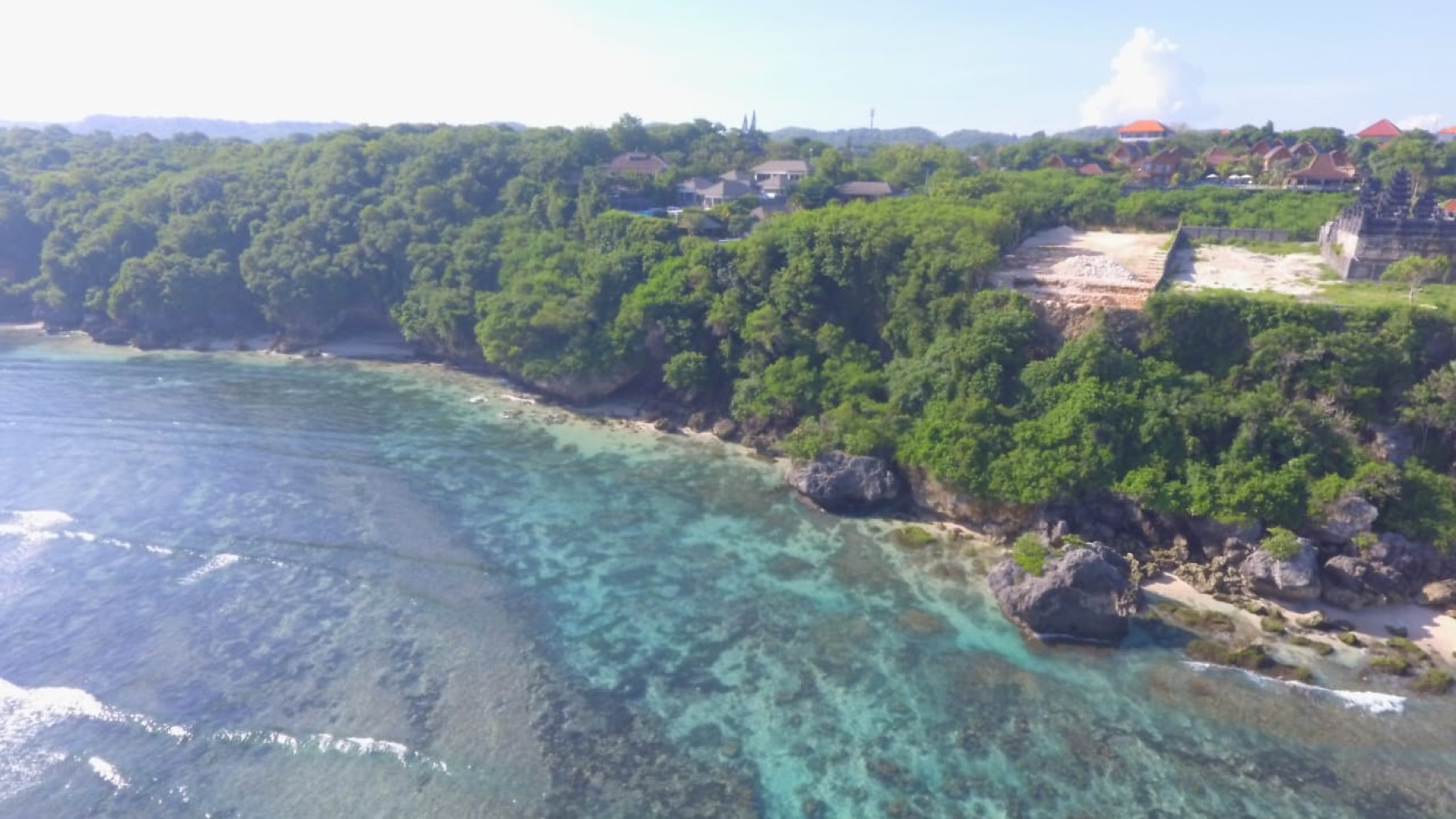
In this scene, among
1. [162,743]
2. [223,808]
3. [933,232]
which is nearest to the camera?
[223,808]

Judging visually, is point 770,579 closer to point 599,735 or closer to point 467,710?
point 599,735

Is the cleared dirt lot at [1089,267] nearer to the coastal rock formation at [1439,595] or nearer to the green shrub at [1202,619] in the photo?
the green shrub at [1202,619]

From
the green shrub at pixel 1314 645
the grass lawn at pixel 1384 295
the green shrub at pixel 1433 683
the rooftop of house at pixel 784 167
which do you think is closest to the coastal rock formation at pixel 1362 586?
the green shrub at pixel 1314 645

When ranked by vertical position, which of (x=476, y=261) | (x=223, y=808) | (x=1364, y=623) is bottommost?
(x=223, y=808)

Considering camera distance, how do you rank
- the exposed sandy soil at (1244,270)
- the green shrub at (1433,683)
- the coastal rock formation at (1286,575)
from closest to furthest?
the green shrub at (1433,683), the coastal rock formation at (1286,575), the exposed sandy soil at (1244,270)

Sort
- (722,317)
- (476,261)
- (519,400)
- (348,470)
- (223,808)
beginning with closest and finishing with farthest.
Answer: (223,808) → (348,470) → (722,317) → (519,400) → (476,261)

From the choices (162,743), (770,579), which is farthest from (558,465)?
(162,743)
